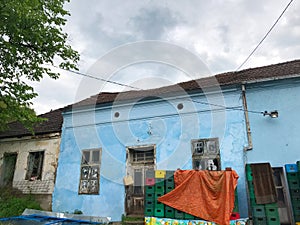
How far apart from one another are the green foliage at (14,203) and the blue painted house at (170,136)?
105cm

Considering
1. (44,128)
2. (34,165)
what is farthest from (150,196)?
(44,128)

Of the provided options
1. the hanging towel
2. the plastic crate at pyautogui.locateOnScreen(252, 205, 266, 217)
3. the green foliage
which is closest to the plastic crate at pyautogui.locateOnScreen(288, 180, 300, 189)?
the hanging towel

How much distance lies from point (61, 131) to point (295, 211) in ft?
31.4

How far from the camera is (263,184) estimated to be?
21.6ft

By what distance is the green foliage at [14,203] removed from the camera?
919 centimetres

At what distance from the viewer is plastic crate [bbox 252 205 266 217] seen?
6.30 metres

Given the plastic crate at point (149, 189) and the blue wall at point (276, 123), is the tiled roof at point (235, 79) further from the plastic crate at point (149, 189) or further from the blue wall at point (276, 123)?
the plastic crate at point (149, 189)

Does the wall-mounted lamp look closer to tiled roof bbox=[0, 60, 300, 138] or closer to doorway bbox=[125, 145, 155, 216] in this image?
tiled roof bbox=[0, 60, 300, 138]

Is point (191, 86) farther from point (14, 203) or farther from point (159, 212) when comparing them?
point (14, 203)

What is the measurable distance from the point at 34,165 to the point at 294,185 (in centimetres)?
1078

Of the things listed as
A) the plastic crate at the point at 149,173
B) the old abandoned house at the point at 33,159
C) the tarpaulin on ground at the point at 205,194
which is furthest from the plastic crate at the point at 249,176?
the old abandoned house at the point at 33,159

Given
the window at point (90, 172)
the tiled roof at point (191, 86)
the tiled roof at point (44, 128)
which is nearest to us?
the tiled roof at point (191, 86)

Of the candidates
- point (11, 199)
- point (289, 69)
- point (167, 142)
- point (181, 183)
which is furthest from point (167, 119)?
point (11, 199)

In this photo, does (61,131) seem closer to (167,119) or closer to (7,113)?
(7,113)
